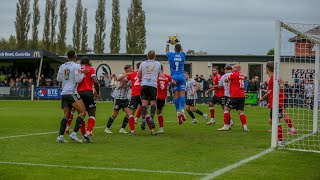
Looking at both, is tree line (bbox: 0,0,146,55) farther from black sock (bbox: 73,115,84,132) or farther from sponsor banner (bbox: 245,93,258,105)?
black sock (bbox: 73,115,84,132)

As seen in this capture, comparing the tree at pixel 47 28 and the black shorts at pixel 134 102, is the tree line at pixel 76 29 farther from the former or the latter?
the black shorts at pixel 134 102

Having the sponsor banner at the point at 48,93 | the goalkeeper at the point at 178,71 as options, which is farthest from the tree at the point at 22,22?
the goalkeeper at the point at 178,71

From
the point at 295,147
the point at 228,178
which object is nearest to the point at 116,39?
the point at 295,147

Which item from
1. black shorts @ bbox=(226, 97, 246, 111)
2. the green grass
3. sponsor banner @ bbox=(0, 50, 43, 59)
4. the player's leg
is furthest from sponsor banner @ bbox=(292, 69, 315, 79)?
sponsor banner @ bbox=(0, 50, 43, 59)

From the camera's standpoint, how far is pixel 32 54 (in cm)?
4731

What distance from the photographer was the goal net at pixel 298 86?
12898mm

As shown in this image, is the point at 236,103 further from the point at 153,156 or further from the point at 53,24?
the point at 53,24

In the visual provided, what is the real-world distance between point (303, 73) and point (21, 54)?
35.9 m

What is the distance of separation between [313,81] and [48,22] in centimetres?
5575

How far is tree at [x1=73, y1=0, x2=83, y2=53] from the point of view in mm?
70500

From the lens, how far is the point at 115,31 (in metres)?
70.1

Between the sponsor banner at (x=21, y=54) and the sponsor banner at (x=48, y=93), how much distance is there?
3.30 metres

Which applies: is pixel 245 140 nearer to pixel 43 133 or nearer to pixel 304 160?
pixel 304 160

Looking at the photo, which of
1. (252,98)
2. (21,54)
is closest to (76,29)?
(21,54)
